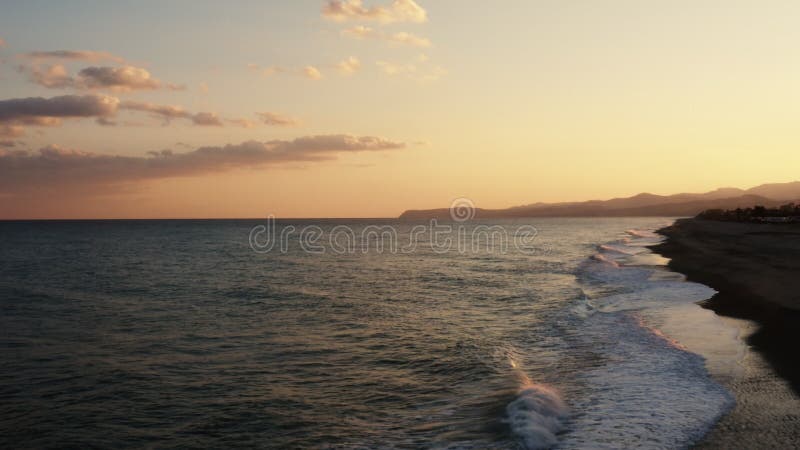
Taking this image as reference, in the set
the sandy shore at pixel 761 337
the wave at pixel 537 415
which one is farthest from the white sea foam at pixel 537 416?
the sandy shore at pixel 761 337

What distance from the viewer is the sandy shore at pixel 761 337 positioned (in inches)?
425

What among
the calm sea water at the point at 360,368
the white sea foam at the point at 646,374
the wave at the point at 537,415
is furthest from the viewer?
the calm sea water at the point at 360,368

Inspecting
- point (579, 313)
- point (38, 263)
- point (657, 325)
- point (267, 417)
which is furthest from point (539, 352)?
point (38, 263)

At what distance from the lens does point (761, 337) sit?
18.8 metres

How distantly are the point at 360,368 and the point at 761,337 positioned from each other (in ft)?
45.5

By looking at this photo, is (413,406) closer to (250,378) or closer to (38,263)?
(250,378)

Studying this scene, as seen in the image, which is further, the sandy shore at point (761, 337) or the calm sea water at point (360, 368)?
the calm sea water at point (360, 368)

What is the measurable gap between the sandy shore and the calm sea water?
0.63 meters

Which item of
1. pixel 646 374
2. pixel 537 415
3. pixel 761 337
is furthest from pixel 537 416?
pixel 761 337

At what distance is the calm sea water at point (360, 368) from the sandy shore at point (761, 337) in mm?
627

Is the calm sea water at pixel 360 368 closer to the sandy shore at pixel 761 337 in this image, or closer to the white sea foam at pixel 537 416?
the white sea foam at pixel 537 416

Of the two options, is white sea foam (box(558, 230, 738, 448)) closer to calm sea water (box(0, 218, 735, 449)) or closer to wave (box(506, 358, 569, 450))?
calm sea water (box(0, 218, 735, 449))

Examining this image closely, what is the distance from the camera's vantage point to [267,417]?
1300 cm

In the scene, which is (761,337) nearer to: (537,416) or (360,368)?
(537,416)
